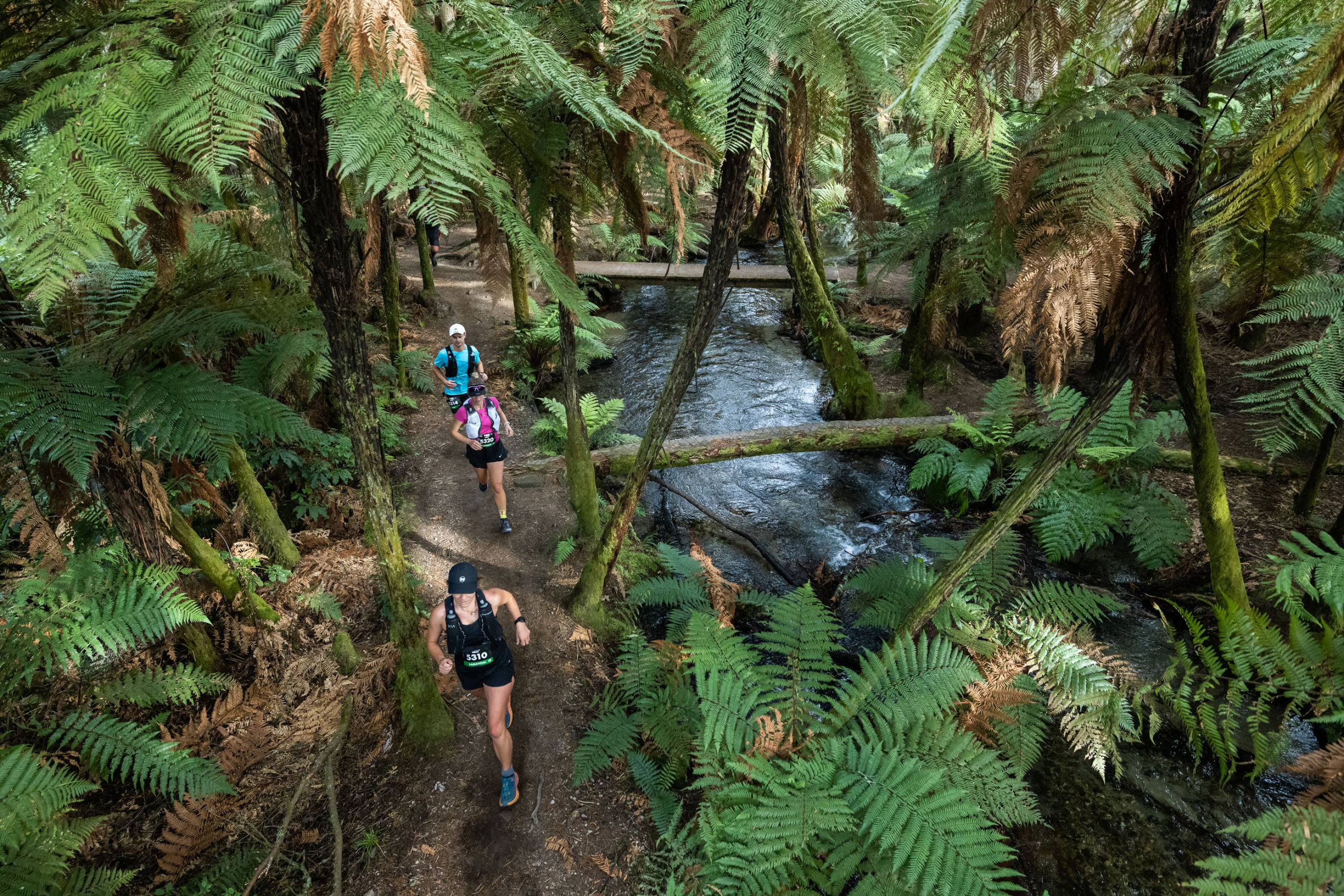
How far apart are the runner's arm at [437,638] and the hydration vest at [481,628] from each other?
0.03 m

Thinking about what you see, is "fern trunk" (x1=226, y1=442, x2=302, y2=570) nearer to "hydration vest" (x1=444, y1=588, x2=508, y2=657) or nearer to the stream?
"hydration vest" (x1=444, y1=588, x2=508, y2=657)

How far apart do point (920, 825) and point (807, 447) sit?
15.5ft

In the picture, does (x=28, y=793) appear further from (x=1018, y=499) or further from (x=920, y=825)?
(x=1018, y=499)

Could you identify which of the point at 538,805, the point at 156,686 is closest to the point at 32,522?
the point at 156,686

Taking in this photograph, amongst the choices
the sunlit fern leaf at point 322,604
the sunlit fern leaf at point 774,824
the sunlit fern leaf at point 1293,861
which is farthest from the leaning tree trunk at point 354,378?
the sunlit fern leaf at point 1293,861

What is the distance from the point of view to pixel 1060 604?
4805mm

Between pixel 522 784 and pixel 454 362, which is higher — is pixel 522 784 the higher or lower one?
the lower one

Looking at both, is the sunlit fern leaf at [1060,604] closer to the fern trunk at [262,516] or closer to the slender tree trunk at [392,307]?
the fern trunk at [262,516]

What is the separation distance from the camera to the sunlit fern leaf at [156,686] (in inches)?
140

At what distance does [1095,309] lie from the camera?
241cm

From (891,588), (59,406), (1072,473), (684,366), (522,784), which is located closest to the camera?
(59,406)

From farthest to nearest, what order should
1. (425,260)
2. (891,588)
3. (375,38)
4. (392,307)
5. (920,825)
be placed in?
(425,260), (392,307), (891,588), (920,825), (375,38)

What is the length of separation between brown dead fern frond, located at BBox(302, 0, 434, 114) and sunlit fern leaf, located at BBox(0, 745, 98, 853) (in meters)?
3.04

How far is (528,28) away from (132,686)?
417 cm
